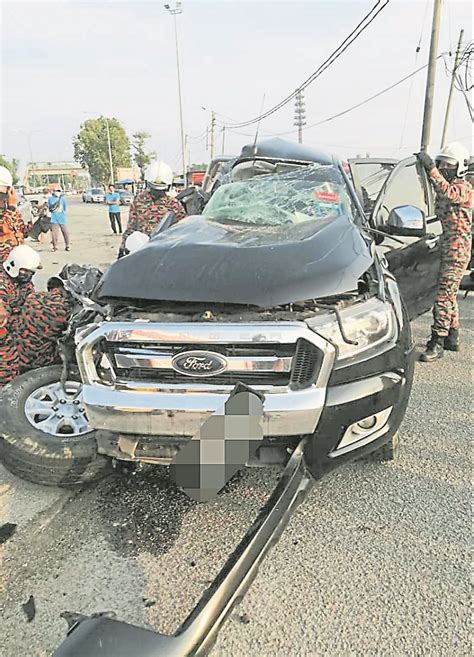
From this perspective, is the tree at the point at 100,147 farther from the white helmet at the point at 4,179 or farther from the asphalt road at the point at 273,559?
the asphalt road at the point at 273,559

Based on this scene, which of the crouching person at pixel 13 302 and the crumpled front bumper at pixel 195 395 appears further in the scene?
the crouching person at pixel 13 302

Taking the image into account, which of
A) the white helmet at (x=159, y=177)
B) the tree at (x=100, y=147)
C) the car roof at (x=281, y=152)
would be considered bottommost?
the tree at (x=100, y=147)

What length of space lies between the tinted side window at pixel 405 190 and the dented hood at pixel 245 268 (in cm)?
202

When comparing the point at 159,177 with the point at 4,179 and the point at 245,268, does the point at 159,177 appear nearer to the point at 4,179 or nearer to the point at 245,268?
the point at 4,179

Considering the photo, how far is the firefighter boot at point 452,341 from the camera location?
574cm

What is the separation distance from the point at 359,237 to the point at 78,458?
78.9 inches

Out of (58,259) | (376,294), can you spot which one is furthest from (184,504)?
(58,259)

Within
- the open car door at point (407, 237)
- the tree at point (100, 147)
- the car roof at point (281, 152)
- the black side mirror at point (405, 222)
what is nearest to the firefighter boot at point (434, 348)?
the open car door at point (407, 237)

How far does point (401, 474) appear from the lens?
10.7 feet

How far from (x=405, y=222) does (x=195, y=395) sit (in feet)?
7.25

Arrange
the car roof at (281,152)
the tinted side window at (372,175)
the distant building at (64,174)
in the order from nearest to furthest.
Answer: the car roof at (281,152)
the tinted side window at (372,175)
the distant building at (64,174)

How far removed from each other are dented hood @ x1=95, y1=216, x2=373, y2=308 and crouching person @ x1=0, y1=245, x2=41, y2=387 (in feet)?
4.00

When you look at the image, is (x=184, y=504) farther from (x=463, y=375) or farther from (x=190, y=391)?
(x=463, y=375)

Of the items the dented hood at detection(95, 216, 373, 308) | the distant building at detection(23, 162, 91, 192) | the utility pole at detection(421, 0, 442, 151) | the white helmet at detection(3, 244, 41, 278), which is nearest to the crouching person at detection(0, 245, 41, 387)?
the white helmet at detection(3, 244, 41, 278)
